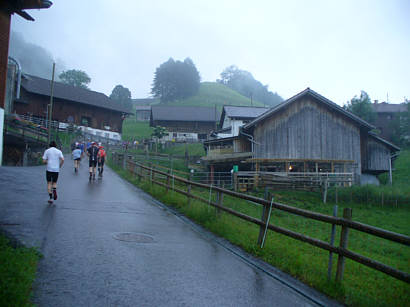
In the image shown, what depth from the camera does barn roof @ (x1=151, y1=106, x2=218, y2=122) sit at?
214 feet

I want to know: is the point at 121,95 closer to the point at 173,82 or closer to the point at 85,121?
the point at 173,82

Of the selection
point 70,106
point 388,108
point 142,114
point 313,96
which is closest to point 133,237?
point 313,96

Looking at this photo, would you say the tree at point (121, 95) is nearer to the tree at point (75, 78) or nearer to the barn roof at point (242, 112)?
the tree at point (75, 78)

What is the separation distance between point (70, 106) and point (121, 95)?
52.6 m

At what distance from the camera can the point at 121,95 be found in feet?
337

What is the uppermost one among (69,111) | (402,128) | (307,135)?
(69,111)

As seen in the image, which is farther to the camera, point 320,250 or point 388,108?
point 388,108

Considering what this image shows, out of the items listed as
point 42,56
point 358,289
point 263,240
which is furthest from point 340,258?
point 42,56

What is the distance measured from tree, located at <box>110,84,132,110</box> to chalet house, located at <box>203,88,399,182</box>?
76.3 meters

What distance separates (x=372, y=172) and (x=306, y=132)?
8.39 m

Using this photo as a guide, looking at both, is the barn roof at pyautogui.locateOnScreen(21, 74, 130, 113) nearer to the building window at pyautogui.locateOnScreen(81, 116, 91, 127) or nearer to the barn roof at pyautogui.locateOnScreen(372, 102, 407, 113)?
the building window at pyautogui.locateOnScreen(81, 116, 91, 127)

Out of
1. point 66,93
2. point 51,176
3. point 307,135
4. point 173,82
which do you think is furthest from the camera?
point 173,82

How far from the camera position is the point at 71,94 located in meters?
52.8

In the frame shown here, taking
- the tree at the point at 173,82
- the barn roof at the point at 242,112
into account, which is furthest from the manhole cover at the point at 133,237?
the tree at the point at 173,82
